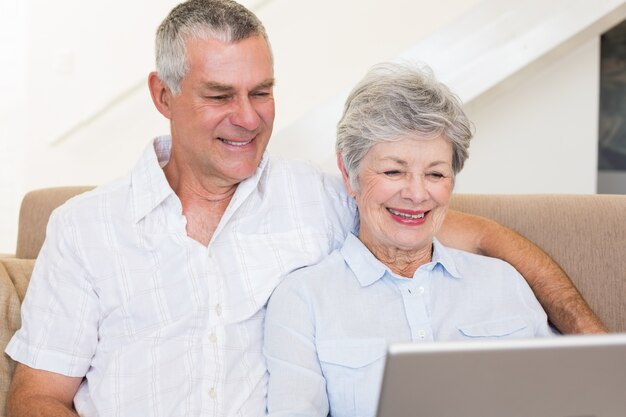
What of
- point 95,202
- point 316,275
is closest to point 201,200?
point 95,202

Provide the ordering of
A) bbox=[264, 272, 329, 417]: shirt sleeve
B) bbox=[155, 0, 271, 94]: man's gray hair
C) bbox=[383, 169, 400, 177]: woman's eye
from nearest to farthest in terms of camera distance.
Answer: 1. bbox=[264, 272, 329, 417]: shirt sleeve
2. bbox=[383, 169, 400, 177]: woman's eye
3. bbox=[155, 0, 271, 94]: man's gray hair

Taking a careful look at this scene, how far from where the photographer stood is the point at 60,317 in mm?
1640

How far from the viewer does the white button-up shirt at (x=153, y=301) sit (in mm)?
1629

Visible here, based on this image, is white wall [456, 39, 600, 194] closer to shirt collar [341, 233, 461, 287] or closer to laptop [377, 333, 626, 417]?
shirt collar [341, 233, 461, 287]

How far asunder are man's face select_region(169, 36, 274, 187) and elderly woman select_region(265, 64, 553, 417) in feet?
0.61

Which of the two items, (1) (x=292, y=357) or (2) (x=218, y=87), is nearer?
(1) (x=292, y=357)

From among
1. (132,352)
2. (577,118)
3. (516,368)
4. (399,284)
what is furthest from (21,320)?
(577,118)

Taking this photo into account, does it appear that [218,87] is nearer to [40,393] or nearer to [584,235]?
[40,393]

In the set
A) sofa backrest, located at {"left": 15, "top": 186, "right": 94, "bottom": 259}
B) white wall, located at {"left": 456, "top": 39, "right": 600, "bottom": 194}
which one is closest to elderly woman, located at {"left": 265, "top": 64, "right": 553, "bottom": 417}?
sofa backrest, located at {"left": 15, "top": 186, "right": 94, "bottom": 259}

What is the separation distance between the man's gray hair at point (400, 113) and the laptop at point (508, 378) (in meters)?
0.73

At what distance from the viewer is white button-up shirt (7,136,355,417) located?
163 cm

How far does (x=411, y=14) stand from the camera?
3750 millimetres

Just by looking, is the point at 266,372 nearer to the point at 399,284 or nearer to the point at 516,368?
the point at 399,284

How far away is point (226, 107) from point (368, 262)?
0.44 metres
